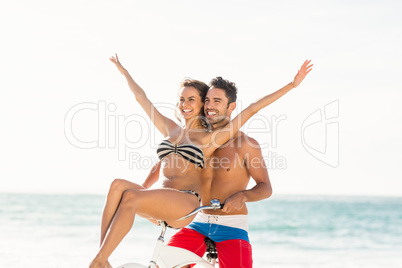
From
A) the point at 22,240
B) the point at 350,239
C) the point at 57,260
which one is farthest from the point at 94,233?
the point at 350,239

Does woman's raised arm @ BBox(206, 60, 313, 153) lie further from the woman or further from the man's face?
the man's face

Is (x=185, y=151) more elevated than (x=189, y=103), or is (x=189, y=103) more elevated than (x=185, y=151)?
(x=189, y=103)

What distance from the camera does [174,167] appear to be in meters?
3.93

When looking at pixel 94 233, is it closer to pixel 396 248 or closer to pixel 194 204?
pixel 396 248

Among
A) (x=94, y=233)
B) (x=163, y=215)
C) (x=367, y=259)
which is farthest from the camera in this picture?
(x=94, y=233)

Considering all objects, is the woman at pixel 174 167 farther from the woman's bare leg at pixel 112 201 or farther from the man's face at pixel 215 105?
the man's face at pixel 215 105

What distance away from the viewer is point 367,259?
12445 mm

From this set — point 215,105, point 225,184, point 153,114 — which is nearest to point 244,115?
point 215,105

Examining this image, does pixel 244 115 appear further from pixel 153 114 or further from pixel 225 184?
pixel 153 114

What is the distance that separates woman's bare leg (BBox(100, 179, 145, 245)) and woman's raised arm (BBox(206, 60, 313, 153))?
1.09 metres

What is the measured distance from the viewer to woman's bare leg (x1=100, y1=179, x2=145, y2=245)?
127 inches

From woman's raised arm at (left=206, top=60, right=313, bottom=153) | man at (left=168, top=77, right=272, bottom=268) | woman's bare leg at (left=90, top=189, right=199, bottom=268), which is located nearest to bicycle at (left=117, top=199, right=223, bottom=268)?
woman's bare leg at (left=90, top=189, right=199, bottom=268)

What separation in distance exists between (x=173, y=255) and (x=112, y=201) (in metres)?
0.79

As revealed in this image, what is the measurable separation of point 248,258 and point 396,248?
12.4 m
